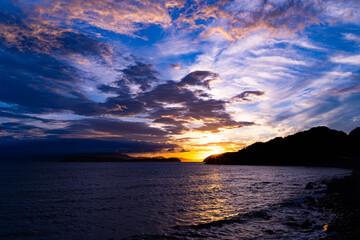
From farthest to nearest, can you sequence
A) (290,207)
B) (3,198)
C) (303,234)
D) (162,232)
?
(3,198), (290,207), (162,232), (303,234)

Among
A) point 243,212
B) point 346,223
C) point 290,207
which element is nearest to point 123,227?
point 243,212

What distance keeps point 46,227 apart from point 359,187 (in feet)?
147

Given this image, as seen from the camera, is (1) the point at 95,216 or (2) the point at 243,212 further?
(2) the point at 243,212

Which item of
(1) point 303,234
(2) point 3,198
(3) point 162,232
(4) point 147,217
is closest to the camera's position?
(1) point 303,234

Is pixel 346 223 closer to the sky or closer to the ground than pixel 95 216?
closer to the sky

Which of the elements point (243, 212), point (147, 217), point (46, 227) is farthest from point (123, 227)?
point (243, 212)

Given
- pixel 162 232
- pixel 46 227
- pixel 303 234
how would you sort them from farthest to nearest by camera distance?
pixel 46 227, pixel 162 232, pixel 303 234

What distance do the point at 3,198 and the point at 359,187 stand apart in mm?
58721

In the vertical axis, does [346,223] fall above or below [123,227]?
above

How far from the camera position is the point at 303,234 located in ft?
50.1

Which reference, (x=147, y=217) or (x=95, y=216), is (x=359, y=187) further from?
(x=95, y=216)

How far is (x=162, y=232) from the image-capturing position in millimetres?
17109

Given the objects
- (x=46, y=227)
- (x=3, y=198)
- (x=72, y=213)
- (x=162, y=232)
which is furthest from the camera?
(x=3, y=198)

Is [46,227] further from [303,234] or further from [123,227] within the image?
[303,234]
